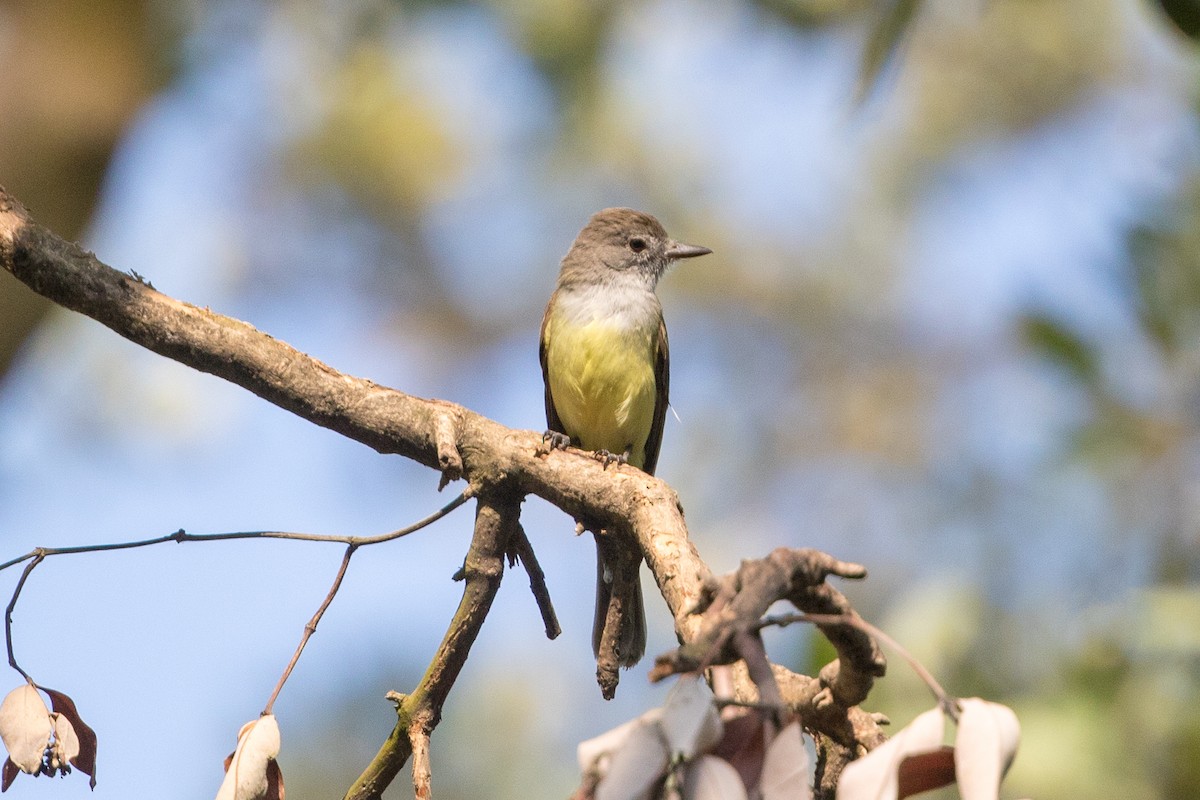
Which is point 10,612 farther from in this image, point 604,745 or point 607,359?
point 607,359

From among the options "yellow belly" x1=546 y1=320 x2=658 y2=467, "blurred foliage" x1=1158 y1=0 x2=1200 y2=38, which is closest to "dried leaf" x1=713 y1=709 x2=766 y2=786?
"blurred foliage" x1=1158 y1=0 x2=1200 y2=38

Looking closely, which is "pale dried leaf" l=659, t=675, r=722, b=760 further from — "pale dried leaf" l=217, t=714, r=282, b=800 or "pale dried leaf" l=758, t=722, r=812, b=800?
"pale dried leaf" l=217, t=714, r=282, b=800

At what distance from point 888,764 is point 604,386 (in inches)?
174

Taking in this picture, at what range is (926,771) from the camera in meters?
1.44

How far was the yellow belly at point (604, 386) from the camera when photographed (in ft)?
18.9

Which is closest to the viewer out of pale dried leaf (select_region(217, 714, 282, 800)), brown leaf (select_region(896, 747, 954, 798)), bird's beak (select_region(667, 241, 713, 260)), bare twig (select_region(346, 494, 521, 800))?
brown leaf (select_region(896, 747, 954, 798))

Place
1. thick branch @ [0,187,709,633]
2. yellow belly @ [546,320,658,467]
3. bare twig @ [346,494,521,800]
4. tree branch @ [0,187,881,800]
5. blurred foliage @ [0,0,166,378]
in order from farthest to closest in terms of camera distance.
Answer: blurred foliage @ [0,0,166,378], yellow belly @ [546,320,658,467], thick branch @ [0,187,709,633], tree branch @ [0,187,881,800], bare twig @ [346,494,521,800]

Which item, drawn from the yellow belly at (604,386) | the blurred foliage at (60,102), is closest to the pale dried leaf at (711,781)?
the yellow belly at (604,386)

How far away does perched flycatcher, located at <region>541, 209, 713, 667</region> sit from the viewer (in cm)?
576

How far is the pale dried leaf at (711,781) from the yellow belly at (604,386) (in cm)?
442

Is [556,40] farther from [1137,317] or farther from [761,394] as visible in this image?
[1137,317]

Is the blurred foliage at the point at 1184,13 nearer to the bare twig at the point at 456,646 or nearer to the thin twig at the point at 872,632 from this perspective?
the thin twig at the point at 872,632

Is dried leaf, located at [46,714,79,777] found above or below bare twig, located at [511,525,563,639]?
below

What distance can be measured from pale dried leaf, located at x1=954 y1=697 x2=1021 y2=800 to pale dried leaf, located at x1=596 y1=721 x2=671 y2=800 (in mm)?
316
